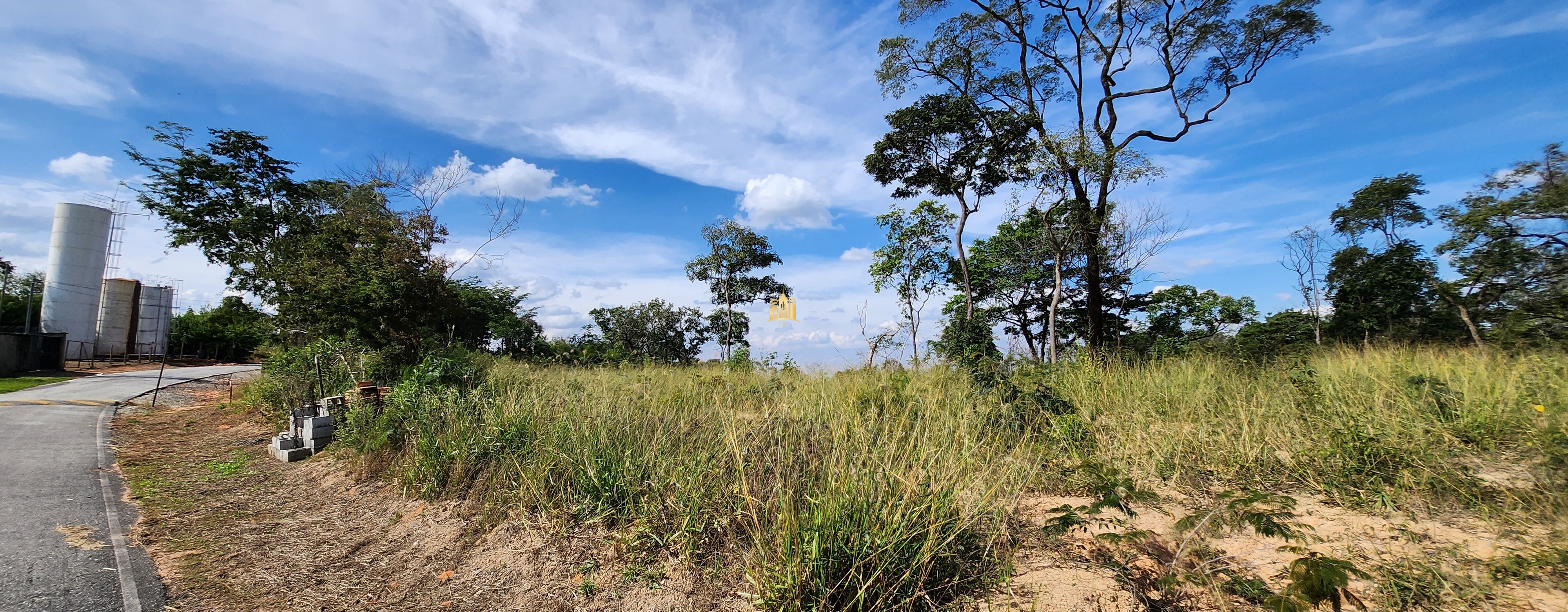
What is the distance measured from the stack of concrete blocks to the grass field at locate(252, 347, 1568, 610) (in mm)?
1174

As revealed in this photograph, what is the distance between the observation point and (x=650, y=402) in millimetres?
5496

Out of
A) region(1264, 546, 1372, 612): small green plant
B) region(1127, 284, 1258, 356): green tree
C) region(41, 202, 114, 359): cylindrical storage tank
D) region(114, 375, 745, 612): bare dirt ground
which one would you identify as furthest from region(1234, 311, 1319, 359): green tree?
region(41, 202, 114, 359): cylindrical storage tank

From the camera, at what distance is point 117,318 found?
30.5 m

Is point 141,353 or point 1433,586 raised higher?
point 141,353

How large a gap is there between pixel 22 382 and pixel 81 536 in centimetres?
2100

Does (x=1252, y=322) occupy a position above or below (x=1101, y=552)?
above

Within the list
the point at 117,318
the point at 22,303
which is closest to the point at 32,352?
the point at 117,318

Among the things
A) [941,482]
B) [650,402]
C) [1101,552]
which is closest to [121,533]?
[650,402]

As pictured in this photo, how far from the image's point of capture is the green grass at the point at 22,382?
591 inches

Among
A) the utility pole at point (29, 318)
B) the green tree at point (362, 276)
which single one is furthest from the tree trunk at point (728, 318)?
the utility pole at point (29, 318)

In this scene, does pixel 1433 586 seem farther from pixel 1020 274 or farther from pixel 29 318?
pixel 29 318

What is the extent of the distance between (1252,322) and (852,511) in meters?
23.5

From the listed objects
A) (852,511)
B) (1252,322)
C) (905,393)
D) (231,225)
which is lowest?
(852,511)

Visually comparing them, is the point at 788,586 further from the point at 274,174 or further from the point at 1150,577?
the point at 274,174
